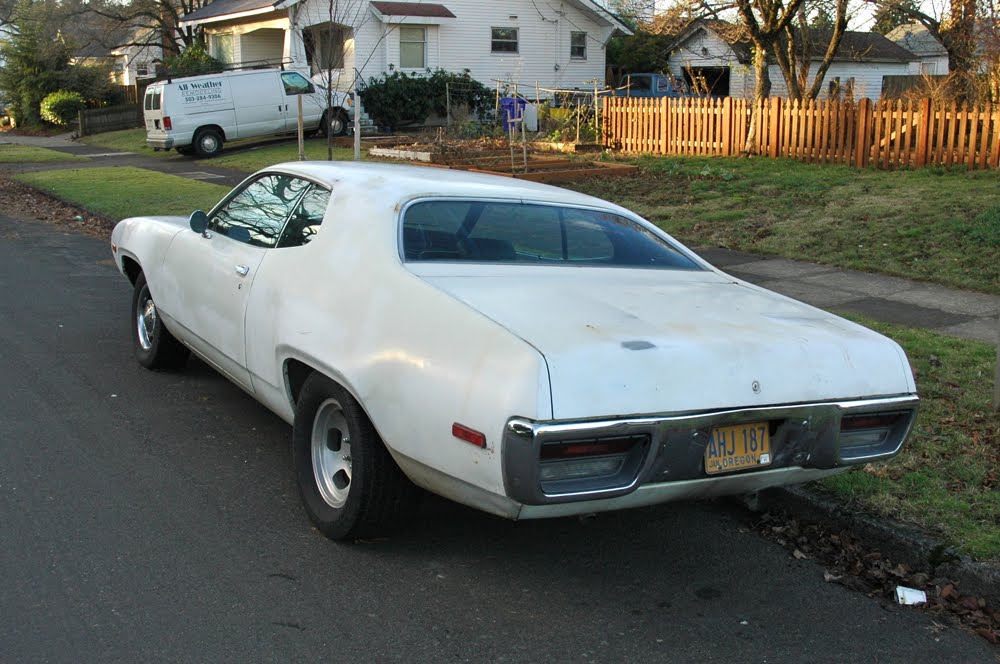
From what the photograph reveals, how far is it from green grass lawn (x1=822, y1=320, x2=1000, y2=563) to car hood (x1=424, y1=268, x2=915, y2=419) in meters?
0.73

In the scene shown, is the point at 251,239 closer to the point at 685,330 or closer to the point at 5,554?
the point at 5,554

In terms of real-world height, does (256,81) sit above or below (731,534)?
above

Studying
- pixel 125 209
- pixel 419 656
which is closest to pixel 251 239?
pixel 419 656

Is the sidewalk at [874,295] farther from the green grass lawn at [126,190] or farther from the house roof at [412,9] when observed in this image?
the house roof at [412,9]

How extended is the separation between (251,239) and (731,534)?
110 inches

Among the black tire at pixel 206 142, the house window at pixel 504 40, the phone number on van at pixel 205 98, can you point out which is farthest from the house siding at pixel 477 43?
the black tire at pixel 206 142

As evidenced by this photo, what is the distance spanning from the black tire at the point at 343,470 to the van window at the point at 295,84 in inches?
917

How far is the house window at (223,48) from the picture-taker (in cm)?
3334

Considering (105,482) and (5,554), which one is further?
(105,482)

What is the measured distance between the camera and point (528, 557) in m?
4.31

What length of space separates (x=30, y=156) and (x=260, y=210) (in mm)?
24661

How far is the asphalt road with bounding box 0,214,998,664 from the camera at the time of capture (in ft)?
11.7

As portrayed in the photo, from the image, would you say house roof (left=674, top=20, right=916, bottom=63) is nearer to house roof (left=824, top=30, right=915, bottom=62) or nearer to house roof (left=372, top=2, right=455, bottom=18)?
house roof (left=824, top=30, right=915, bottom=62)

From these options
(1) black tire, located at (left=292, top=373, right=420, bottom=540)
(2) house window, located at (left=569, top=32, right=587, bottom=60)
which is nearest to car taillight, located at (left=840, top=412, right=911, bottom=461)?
(1) black tire, located at (left=292, top=373, right=420, bottom=540)
